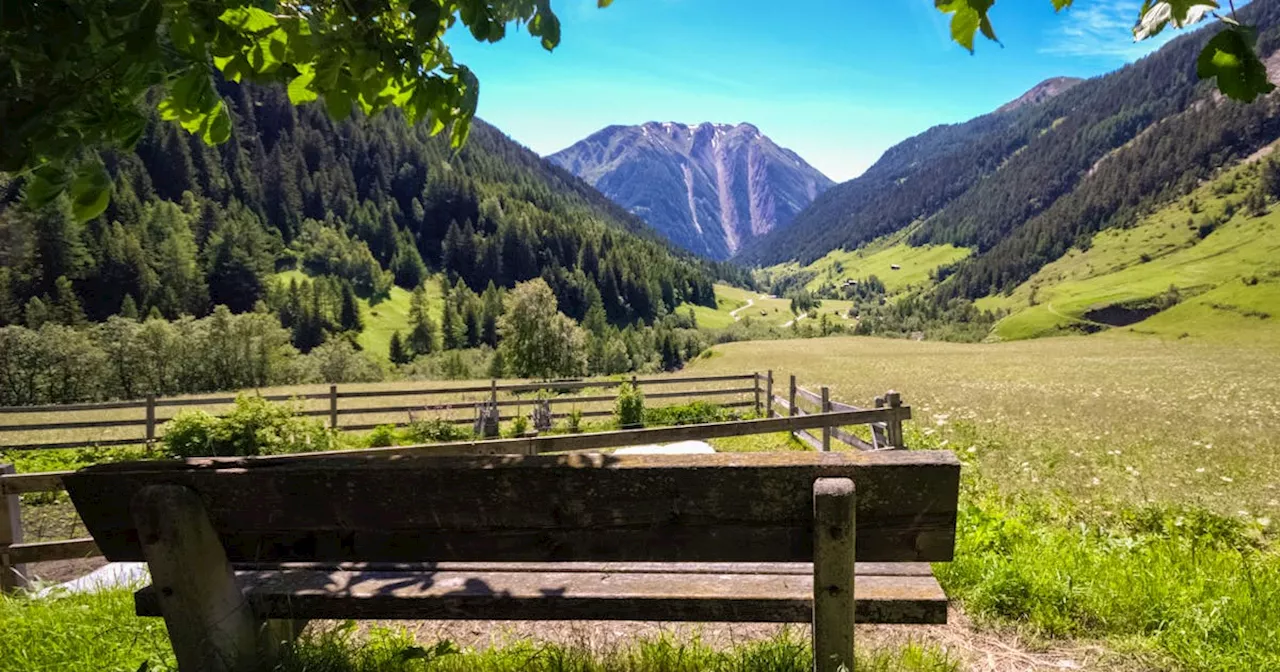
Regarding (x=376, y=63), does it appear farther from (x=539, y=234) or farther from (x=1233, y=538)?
(x=539, y=234)

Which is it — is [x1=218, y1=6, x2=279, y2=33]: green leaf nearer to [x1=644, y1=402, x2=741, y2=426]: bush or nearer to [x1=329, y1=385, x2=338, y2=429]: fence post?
[x1=329, y1=385, x2=338, y2=429]: fence post

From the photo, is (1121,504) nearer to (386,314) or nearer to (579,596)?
(579,596)

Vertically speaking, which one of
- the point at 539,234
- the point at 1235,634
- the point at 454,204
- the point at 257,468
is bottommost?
the point at 1235,634

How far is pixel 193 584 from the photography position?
2.14m

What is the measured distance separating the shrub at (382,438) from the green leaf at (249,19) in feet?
54.2

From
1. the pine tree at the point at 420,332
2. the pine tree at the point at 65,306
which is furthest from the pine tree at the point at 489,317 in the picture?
the pine tree at the point at 65,306

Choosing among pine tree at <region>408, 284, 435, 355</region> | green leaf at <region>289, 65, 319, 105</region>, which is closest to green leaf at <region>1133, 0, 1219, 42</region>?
green leaf at <region>289, 65, 319, 105</region>

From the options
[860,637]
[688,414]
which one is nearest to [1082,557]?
[860,637]

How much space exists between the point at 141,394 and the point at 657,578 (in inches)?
3037

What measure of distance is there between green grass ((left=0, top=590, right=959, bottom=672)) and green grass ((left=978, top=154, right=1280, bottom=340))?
116772mm

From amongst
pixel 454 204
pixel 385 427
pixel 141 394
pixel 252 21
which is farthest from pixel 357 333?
pixel 252 21

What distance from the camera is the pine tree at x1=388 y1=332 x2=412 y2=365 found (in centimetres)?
11506

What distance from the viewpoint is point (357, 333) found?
11931 centimetres

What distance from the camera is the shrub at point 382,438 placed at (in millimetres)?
17938
